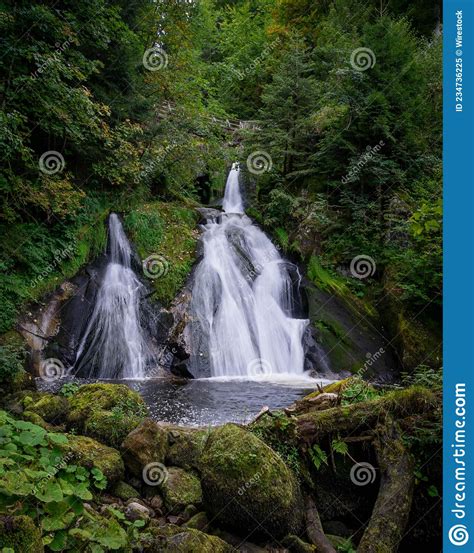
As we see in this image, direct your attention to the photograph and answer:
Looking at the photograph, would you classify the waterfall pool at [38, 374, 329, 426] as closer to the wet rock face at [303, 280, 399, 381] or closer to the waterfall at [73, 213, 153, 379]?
the waterfall at [73, 213, 153, 379]

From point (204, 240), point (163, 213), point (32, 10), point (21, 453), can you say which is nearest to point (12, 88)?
point (32, 10)

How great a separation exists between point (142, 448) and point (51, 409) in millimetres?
1612

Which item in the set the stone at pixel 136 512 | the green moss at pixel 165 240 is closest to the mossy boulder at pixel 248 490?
the stone at pixel 136 512

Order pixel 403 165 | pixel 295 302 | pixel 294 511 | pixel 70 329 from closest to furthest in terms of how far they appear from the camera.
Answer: pixel 294 511, pixel 70 329, pixel 295 302, pixel 403 165

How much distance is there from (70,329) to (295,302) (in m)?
6.12

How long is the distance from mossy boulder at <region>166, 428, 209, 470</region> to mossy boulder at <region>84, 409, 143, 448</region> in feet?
1.50

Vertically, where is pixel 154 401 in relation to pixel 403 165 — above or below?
below

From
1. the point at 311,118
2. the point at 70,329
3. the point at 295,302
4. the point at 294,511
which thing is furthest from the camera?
the point at 311,118

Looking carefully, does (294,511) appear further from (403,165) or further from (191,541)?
(403,165)

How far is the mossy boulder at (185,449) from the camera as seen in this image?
4.25 metres

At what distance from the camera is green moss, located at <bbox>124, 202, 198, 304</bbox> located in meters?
11.2

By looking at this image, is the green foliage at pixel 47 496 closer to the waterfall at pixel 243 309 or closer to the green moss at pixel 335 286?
the waterfall at pixel 243 309

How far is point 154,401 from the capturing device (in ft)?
24.4

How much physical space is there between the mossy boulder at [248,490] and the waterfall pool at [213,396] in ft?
8.41
